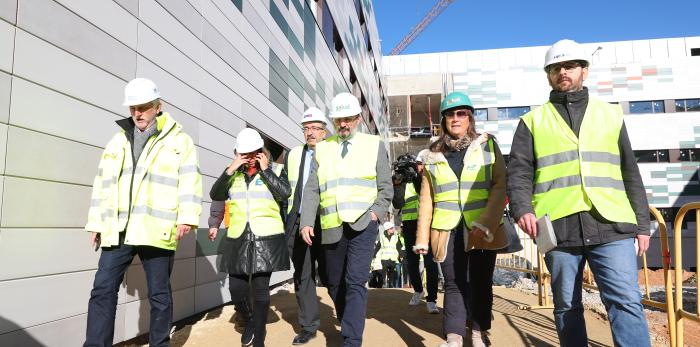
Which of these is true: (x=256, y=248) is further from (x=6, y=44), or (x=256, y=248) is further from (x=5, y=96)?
(x=6, y=44)

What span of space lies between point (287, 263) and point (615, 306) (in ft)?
8.03

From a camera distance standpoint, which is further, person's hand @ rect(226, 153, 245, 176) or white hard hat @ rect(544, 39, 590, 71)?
person's hand @ rect(226, 153, 245, 176)

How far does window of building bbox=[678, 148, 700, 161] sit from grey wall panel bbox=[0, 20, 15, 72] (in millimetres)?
32377

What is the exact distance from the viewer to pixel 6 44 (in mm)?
2816

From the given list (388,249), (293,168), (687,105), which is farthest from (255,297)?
(687,105)

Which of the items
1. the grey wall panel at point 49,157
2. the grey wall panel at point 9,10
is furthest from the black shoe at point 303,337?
the grey wall panel at point 9,10

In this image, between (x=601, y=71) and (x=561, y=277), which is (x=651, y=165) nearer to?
(x=601, y=71)

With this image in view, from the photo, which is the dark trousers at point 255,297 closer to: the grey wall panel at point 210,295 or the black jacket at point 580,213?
the grey wall panel at point 210,295

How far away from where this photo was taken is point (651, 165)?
88.4ft

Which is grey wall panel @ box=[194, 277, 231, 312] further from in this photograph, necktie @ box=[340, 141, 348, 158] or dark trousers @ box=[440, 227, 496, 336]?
dark trousers @ box=[440, 227, 496, 336]

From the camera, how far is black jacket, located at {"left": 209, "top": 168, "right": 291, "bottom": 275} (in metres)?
3.70

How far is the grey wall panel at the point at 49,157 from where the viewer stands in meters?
2.87

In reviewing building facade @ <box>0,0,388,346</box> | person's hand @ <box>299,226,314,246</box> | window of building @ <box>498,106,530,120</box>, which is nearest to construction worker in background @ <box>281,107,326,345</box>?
person's hand @ <box>299,226,314,246</box>

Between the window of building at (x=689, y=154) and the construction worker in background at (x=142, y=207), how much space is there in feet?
103
